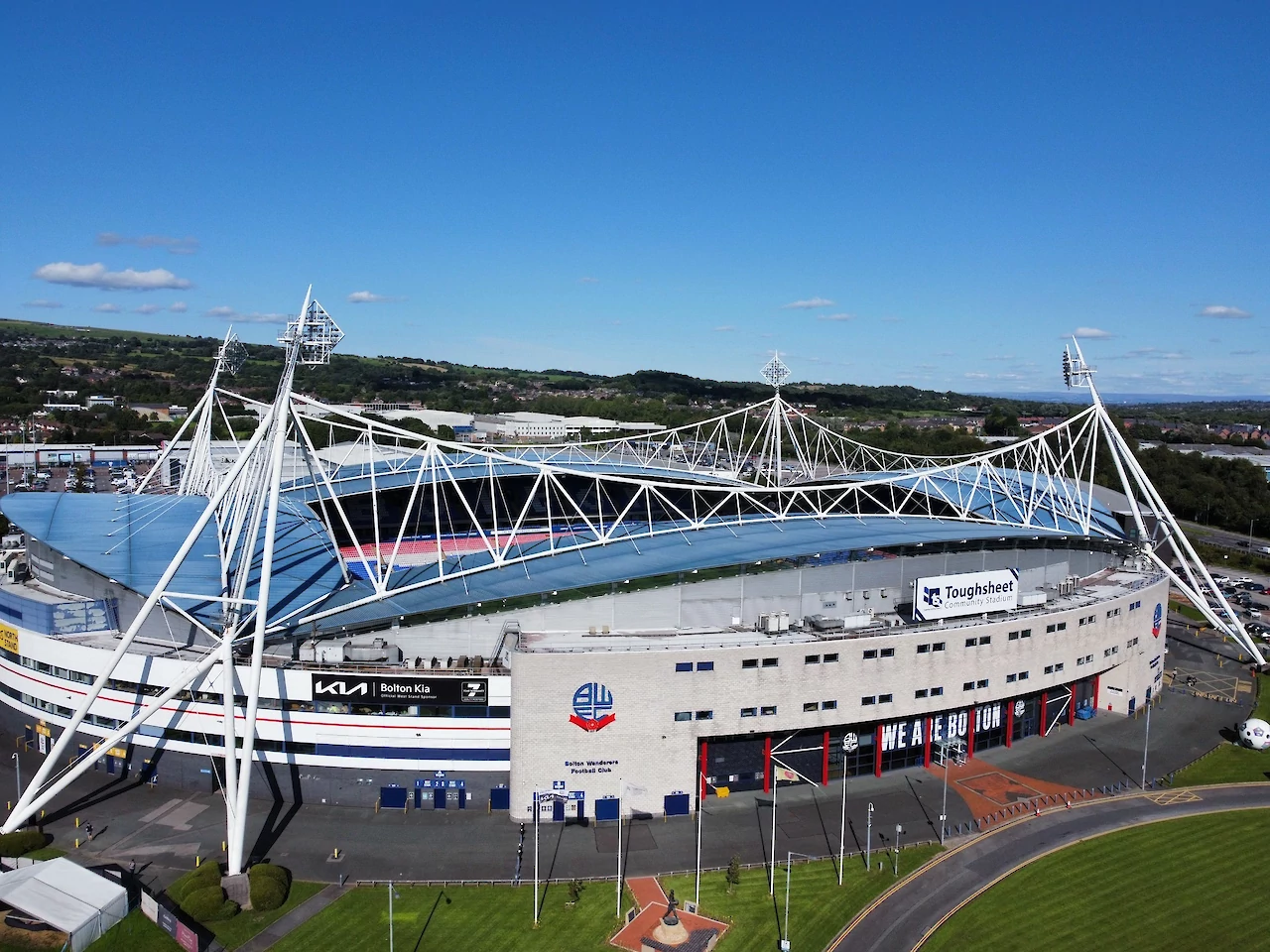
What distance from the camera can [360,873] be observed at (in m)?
45.5

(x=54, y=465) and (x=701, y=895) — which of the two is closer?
(x=701, y=895)

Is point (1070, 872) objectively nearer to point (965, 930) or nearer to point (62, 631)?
point (965, 930)

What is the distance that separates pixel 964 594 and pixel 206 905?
161 ft

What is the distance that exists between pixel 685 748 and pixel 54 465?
538 feet

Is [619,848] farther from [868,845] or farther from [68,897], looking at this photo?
[68,897]

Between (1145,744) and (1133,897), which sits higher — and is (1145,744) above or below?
above

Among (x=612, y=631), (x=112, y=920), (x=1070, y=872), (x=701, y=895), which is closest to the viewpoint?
(x=112, y=920)

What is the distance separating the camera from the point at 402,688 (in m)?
52.2

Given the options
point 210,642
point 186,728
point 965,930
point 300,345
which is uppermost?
point 300,345

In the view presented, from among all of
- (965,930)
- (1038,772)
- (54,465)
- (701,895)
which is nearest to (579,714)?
(701,895)

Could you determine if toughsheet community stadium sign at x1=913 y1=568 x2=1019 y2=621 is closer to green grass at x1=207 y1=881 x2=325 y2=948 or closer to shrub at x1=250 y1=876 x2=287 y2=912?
green grass at x1=207 y1=881 x2=325 y2=948

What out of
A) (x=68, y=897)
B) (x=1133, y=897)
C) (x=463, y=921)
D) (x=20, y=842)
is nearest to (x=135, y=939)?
(x=68, y=897)

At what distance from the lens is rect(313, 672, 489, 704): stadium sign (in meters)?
52.2

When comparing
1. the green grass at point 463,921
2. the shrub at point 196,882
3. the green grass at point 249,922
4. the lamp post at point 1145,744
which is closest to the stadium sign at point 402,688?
the green grass at point 463,921
